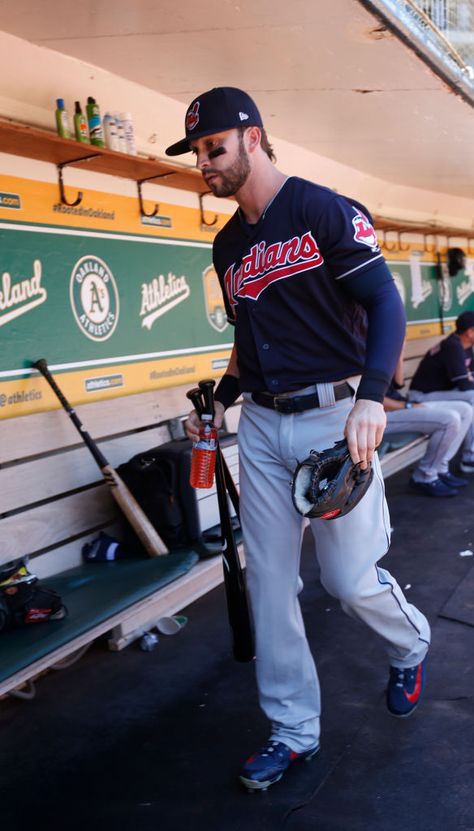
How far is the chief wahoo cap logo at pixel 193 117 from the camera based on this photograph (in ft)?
6.82

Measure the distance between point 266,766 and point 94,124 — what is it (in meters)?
2.60

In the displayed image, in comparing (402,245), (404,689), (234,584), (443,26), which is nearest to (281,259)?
(234,584)

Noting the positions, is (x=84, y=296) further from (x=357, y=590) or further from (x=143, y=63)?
(x=357, y=590)

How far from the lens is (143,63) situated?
11.6ft

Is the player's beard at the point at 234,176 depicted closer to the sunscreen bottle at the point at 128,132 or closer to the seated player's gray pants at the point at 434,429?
the sunscreen bottle at the point at 128,132

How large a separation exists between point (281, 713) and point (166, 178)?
2.71 meters

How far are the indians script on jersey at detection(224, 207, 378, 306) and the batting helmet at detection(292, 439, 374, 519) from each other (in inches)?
17.6

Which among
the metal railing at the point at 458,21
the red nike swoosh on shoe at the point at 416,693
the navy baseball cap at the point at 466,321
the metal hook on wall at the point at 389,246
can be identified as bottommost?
the red nike swoosh on shoe at the point at 416,693

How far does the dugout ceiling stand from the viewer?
2.92 m

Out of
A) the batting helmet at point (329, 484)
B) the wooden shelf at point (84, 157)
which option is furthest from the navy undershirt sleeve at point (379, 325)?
the wooden shelf at point (84, 157)

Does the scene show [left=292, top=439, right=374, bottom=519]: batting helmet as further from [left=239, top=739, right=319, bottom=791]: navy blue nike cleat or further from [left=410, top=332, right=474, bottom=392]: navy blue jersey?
[left=410, top=332, right=474, bottom=392]: navy blue jersey

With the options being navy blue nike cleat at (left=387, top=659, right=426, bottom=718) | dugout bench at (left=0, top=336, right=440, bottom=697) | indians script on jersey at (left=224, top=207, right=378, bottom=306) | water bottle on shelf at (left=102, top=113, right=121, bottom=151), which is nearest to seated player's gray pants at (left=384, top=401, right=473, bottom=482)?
dugout bench at (left=0, top=336, right=440, bottom=697)

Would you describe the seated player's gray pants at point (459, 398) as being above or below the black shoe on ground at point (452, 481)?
above

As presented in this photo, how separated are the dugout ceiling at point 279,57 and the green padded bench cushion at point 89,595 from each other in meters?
1.94
